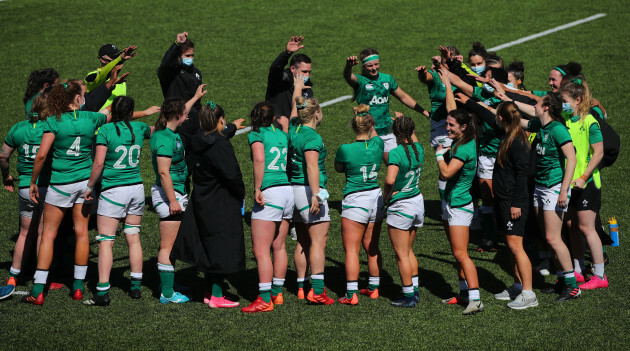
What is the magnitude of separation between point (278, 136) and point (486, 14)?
15365 millimetres

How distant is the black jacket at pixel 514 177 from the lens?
7.96 meters

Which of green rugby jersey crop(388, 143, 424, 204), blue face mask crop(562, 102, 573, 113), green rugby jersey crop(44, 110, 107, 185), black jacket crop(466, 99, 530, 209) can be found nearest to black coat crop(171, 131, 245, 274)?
green rugby jersey crop(44, 110, 107, 185)

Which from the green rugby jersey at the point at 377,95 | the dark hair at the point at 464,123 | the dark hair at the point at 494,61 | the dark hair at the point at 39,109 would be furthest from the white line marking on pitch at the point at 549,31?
the dark hair at the point at 39,109

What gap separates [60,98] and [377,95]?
4375 mm

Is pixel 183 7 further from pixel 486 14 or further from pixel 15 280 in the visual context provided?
pixel 15 280

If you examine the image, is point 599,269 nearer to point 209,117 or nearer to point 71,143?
point 209,117

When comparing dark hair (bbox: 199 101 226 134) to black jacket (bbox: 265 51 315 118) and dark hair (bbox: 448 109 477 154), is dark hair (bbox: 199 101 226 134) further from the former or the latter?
black jacket (bbox: 265 51 315 118)

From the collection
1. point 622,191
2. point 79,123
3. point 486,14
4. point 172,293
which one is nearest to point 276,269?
point 172,293

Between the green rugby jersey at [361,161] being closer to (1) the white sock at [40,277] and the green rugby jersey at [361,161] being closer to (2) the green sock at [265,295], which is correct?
(2) the green sock at [265,295]

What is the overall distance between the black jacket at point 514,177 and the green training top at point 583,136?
739mm

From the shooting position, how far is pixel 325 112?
51.8 feet

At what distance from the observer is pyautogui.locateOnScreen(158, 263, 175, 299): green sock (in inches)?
320

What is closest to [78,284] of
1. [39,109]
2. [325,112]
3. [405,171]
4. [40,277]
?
[40,277]

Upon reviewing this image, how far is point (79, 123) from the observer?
8117mm
